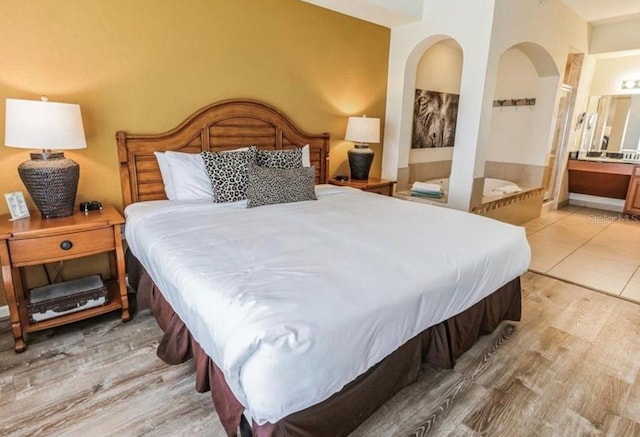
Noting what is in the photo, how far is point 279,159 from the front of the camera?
9.91 feet

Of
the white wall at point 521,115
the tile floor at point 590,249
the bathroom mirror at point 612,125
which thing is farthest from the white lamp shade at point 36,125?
the bathroom mirror at point 612,125

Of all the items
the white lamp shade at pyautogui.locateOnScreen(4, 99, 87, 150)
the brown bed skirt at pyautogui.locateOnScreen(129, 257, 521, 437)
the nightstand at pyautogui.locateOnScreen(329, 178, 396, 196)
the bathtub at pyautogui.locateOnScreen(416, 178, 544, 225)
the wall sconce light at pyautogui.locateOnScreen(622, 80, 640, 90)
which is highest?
the wall sconce light at pyautogui.locateOnScreen(622, 80, 640, 90)

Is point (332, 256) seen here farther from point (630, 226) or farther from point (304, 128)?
point (630, 226)

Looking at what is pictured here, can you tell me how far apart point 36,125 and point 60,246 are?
0.69m

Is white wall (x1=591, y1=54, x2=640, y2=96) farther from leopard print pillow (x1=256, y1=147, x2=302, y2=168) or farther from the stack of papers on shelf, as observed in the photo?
leopard print pillow (x1=256, y1=147, x2=302, y2=168)

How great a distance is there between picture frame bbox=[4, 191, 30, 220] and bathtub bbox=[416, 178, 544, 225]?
12.6 ft

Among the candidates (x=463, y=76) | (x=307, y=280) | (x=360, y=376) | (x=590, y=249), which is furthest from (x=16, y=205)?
(x=590, y=249)

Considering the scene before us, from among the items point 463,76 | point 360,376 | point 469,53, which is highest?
point 469,53

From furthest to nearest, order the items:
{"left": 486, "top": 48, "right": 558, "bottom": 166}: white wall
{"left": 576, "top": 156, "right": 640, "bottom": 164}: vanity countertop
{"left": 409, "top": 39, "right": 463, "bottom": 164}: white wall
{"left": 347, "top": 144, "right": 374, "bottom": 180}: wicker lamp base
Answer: {"left": 576, "top": 156, "right": 640, "bottom": 164}: vanity countertop → {"left": 486, "top": 48, "right": 558, "bottom": 166}: white wall → {"left": 409, "top": 39, "right": 463, "bottom": 164}: white wall → {"left": 347, "top": 144, "right": 374, "bottom": 180}: wicker lamp base

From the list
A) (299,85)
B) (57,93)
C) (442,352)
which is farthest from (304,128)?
(442,352)

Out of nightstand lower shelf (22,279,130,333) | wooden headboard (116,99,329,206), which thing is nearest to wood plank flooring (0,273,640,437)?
nightstand lower shelf (22,279,130,333)

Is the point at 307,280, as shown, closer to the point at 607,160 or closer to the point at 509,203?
the point at 509,203

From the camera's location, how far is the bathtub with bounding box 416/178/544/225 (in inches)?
165

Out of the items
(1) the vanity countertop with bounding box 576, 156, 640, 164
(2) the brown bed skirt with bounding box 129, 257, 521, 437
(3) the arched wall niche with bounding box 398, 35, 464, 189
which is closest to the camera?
(2) the brown bed skirt with bounding box 129, 257, 521, 437
